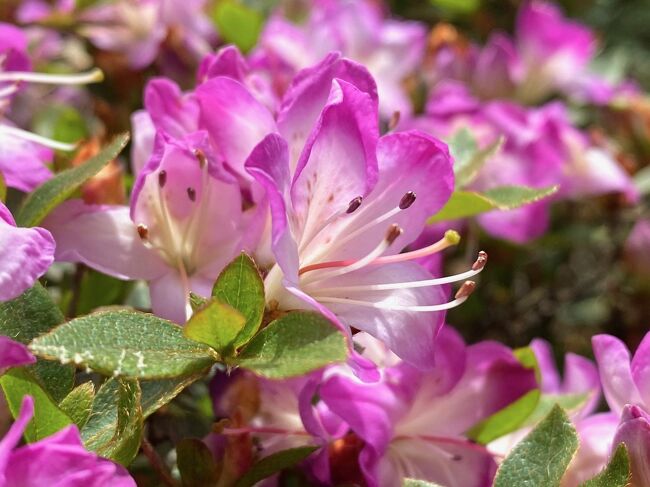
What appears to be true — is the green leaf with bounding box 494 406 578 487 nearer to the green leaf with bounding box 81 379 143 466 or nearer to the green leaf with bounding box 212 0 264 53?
the green leaf with bounding box 81 379 143 466

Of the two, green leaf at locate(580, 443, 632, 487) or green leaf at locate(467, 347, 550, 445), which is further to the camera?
green leaf at locate(467, 347, 550, 445)

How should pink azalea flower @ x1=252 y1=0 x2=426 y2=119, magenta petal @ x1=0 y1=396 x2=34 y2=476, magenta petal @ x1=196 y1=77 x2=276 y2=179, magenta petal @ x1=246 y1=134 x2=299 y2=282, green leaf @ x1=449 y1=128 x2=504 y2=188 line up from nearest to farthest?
magenta petal @ x1=0 y1=396 x2=34 y2=476 → magenta petal @ x1=246 y1=134 x2=299 y2=282 → magenta petal @ x1=196 y1=77 x2=276 y2=179 → green leaf @ x1=449 y1=128 x2=504 y2=188 → pink azalea flower @ x1=252 y1=0 x2=426 y2=119

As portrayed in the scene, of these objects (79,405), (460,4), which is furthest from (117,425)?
(460,4)

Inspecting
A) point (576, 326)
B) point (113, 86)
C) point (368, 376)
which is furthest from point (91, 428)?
point (576, 326)

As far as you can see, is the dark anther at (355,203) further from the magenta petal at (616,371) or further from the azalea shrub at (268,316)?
the magenta petal at (616,371)

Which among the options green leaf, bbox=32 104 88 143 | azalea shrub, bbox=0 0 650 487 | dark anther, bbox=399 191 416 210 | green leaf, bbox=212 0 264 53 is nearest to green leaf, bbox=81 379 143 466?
azalea shrub, bbox=0 0 650 487

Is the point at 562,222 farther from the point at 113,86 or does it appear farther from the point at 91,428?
Answer: the point at 91,428
